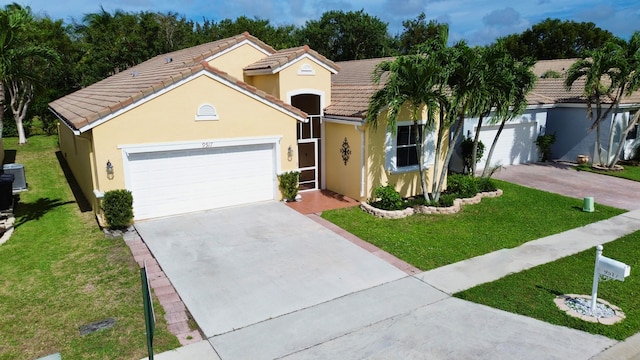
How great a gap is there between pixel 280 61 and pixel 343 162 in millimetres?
4062

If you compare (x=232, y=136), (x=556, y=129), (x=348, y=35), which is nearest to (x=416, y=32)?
(x=348, y=35)

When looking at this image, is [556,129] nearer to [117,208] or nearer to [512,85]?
[512,85]

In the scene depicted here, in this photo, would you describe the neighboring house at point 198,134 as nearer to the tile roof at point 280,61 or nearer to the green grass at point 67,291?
the tile roof at point 280,61

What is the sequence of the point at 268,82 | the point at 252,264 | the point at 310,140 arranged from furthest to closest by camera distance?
the point at 310,140
the point at 268,82
the point at 252,264

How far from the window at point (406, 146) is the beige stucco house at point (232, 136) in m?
0.05

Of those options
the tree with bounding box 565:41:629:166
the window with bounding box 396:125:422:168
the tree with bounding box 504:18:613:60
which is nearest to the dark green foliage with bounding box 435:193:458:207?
the window with bounding box 396:125:422:168

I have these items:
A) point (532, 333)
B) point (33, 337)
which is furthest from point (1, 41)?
point (532, 333)

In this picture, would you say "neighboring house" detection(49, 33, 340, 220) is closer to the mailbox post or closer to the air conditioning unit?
the air conditioning unit

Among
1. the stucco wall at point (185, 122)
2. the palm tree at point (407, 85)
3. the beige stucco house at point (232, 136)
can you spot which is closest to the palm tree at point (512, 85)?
the palm tree at point (407, 85)

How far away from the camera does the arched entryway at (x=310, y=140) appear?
16.4 meters

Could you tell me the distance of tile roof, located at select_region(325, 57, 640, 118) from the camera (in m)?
15.3

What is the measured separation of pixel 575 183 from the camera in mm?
18141

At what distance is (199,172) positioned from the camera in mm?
13500

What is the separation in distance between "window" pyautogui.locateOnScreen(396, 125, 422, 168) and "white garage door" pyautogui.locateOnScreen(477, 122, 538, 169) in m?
6.28
